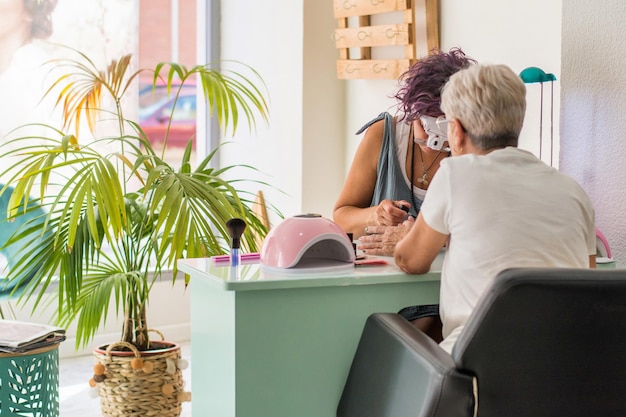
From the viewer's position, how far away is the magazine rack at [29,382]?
9.55 ft

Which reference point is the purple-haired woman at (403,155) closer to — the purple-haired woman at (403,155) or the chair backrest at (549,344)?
the purple-haired woman at (403,155)

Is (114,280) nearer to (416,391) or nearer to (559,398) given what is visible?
(416,391)

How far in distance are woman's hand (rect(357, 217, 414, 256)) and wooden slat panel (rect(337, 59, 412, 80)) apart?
161 cm

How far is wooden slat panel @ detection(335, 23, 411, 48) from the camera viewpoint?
386 centimetres

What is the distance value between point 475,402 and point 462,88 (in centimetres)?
71

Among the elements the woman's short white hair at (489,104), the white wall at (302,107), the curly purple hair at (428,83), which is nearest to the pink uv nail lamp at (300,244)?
the woman's short white hair at (489,104)

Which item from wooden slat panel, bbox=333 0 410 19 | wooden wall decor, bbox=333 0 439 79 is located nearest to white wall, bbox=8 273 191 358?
wooden wall decor, bbox=333 0 439 79

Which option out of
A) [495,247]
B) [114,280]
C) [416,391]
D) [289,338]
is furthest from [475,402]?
A: [114,280]

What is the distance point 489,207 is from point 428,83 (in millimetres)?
924

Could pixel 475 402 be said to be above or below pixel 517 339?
below

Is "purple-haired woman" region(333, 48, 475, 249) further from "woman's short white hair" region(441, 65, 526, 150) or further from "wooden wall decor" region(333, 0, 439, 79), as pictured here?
"wooden wall decor" region(333, 0, 439, 79)

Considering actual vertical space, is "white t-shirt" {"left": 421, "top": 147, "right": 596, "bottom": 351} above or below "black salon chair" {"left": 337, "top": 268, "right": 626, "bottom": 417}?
above

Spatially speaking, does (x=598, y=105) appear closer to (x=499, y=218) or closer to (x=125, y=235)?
(x=499, y=218)

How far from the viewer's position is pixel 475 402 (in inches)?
65.4
